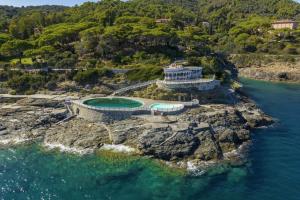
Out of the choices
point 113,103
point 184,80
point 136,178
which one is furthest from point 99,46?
point 136,178

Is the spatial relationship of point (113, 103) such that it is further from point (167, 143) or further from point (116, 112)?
point (167, 143)

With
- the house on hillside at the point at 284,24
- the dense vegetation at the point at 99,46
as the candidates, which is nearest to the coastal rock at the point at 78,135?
the dense vegetation at the point at 99,46

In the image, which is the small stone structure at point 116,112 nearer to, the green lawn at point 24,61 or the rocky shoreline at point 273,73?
the green lawn at point 24,61

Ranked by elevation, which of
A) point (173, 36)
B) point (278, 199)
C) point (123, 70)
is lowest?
point (278, 199)

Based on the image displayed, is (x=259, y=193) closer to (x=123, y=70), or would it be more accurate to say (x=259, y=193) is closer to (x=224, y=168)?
(x=224, y=168)

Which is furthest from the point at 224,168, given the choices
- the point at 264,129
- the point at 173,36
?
the point at 173,36

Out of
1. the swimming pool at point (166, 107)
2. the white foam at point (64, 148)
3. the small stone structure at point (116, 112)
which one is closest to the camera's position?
the white foam at point (64, 148)

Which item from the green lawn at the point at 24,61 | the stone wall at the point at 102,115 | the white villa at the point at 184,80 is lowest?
the stone wall at the point at 102,115
